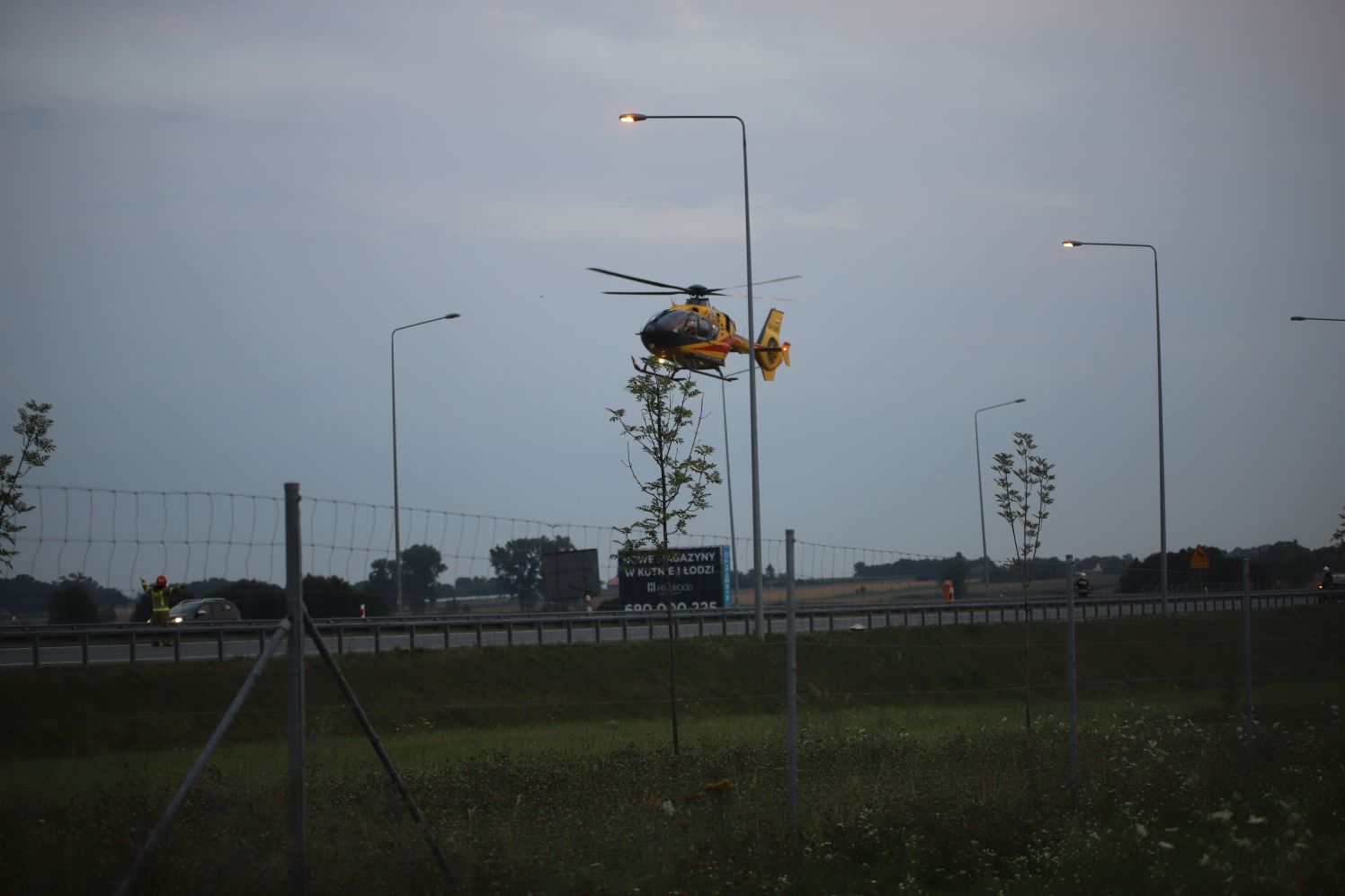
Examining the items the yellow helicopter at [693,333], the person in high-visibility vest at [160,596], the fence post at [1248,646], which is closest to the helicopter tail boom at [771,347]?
the yellow helicopter at [693,333]

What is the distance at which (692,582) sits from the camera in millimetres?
47688

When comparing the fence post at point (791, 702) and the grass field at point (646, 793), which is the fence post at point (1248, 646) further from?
the fence post at point (791, 702)

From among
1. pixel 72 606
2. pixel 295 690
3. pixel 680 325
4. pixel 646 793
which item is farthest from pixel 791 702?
pixel 680 325

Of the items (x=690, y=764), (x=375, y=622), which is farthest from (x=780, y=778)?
(x=375, y=622)

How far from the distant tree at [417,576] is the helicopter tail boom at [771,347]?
12545 millimetres

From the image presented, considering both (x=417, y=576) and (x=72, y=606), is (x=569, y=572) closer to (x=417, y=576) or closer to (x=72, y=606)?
(x=417, y=576)

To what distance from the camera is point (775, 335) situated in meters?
52.7

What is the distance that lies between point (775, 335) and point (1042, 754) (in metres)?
38.7

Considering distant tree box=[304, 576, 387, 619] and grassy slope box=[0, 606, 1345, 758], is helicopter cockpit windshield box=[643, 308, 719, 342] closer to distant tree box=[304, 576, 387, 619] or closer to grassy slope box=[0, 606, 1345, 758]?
grassy slope box=[0, 606, 1345, 758]

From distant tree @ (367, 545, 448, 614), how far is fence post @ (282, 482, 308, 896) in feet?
91.1

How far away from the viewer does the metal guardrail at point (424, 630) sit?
2406 cm

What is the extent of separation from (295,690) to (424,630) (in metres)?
27.4

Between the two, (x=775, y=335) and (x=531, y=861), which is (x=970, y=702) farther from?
(x=775, y=335)

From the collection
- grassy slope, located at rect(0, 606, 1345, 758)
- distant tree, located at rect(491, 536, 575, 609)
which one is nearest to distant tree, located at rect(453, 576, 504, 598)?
distant tree, located at rect(491, 536, 575, 609)
